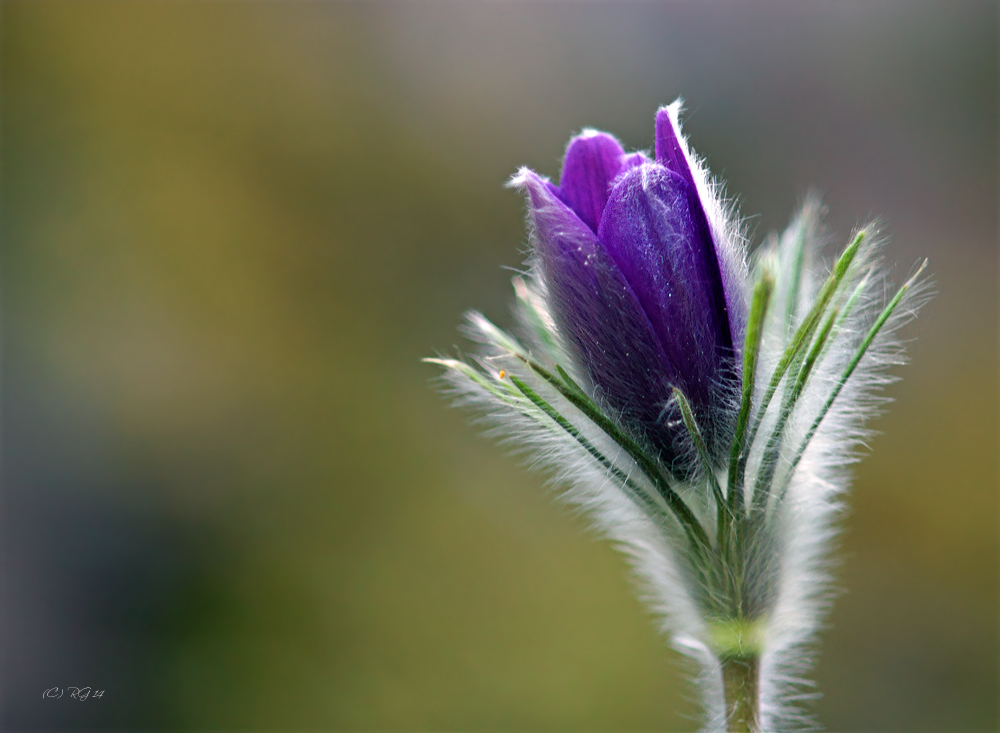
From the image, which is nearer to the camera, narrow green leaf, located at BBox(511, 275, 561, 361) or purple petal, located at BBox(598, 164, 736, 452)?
purple petal, located at BBox(598, 164, 736, 452)

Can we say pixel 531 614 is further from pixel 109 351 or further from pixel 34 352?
pixel 34 352


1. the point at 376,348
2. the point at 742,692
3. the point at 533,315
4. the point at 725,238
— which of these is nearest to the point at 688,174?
the point at 725,238

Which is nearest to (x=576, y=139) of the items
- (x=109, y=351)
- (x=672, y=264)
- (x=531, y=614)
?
(x=672, y=264)

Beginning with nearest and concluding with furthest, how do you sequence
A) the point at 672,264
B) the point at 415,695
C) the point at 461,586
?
1. the point at 672,264
2. the point at 415,695
3. the point at 461,586

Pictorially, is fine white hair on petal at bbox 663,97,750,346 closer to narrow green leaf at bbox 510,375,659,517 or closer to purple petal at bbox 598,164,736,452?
purple petal at bbox 598,164,736,452

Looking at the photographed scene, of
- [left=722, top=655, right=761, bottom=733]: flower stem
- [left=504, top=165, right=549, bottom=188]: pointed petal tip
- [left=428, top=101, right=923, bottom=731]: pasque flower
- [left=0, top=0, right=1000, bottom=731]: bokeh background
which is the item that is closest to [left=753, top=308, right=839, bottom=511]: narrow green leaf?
[left=428, top=101, right=923, bottom=731]: pasque flower

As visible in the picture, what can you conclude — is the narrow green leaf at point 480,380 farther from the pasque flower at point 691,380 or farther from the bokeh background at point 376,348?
the bokeh background at point 376,348
